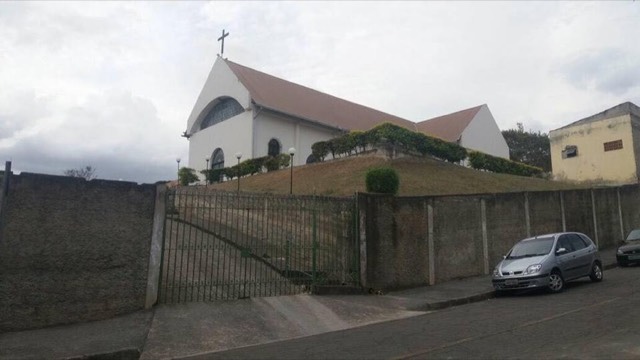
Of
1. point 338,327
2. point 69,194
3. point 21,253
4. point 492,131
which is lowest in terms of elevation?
point 338,327

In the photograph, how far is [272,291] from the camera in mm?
10680

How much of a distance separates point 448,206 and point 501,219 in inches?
113

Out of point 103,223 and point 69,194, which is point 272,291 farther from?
point 69,194

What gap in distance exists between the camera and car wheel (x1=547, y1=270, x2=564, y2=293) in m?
11.4

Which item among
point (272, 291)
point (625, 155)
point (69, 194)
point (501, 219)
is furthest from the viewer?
point (625, 155)


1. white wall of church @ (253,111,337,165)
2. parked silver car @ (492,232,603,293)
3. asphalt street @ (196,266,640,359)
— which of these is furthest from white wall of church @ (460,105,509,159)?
asphalt street @ (196,266,640,359)

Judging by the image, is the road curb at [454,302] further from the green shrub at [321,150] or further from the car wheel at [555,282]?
the green shrub at [321,150]

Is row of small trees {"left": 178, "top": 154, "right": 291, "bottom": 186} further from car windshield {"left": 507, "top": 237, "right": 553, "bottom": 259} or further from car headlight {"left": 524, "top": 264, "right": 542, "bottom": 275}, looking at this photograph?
car headlight {"left": 524, "top": 264, "right": 542, "bottom": 275}

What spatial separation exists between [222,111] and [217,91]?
5.39 feet

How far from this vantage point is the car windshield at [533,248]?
12039 millimetres

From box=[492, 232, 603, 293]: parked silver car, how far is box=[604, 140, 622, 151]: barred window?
23567 mm

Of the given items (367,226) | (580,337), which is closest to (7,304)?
(367,226)

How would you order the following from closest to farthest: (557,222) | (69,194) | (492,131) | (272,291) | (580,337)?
1. (580,337)
2. (69,194)
3. (272,291)
4. (557,222)
5. (492,131)

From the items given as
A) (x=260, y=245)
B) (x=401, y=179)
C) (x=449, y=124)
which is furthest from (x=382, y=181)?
(x=449, y=124)
